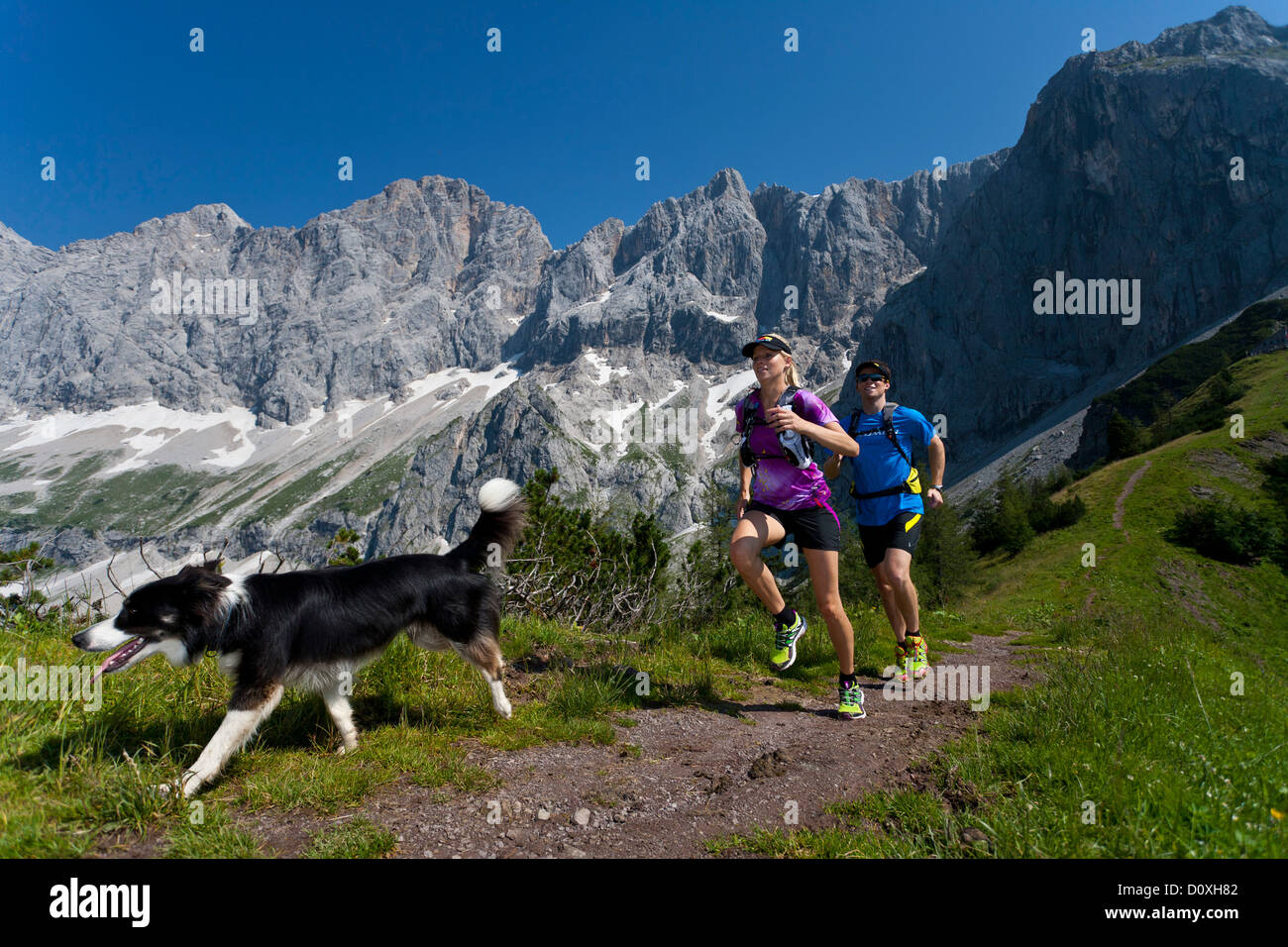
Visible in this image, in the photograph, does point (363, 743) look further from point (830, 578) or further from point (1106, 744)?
point (1106, 744)

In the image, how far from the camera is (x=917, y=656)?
22.9ft

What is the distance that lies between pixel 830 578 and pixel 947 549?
1226 inches

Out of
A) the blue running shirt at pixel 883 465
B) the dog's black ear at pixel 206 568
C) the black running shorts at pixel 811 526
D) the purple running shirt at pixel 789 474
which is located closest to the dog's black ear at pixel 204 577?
the dog's black ear at pixel 206 568

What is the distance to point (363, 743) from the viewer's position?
4266 millimetres

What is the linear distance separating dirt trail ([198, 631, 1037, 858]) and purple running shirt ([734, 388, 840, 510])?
205 cm

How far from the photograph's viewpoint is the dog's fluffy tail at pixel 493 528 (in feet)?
16.7

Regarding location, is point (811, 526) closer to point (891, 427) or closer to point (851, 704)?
point (851, 704)

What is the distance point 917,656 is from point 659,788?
4.45 meters

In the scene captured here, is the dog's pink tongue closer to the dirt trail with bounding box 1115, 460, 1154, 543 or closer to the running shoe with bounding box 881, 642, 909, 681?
the running shoe with bounding box 881, 642, 909, 681

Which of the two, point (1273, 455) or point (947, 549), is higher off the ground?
point (1273, 455)

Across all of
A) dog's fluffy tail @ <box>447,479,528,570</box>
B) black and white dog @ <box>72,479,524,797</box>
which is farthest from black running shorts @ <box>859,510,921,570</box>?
black and white dog @ <box>72,479,524,797</box>

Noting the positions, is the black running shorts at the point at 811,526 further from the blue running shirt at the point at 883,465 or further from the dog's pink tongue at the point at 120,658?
the dog's pink tongue at the point at 120,658
